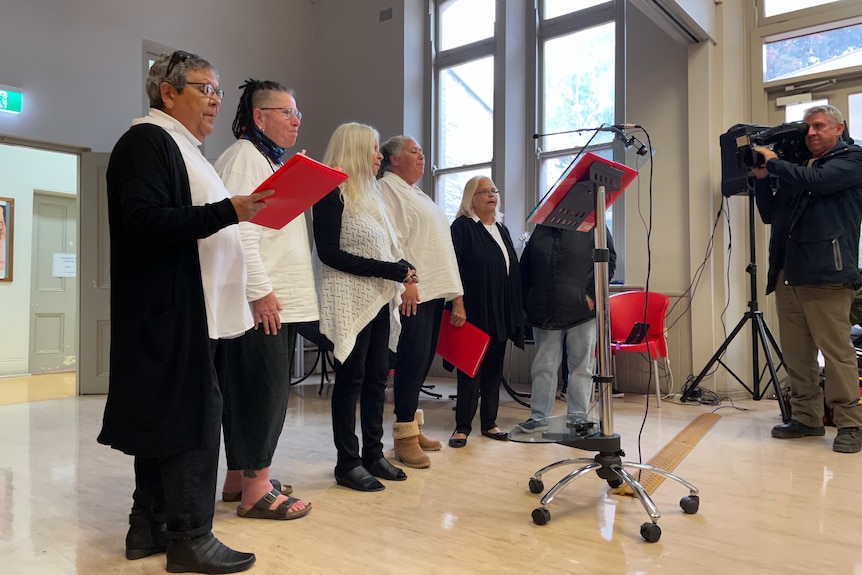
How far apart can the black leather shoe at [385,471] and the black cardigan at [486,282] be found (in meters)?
0.87

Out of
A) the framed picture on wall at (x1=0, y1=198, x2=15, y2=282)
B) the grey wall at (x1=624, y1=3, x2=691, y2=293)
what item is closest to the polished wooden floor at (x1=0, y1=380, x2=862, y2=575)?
the grey wall at (x1=624, y1=3, x2=691, y2=293)

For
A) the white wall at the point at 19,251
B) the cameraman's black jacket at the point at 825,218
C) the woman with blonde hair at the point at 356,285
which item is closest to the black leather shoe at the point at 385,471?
the woman with blonde hair at the point at 356,285

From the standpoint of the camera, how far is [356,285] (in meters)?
2.18

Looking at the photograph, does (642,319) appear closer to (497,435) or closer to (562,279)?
(562,279)

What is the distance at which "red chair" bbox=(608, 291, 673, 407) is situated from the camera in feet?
13.1

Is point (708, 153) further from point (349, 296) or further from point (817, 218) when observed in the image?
point (349, 296)

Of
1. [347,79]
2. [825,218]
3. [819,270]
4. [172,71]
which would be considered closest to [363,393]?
[172,71]

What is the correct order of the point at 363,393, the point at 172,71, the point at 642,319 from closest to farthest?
1. the point at 172,71
2. the point at 363,393
3. the point at 642,319

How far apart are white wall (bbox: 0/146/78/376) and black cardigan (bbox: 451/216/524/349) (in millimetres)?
5547

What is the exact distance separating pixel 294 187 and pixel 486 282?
1610mm

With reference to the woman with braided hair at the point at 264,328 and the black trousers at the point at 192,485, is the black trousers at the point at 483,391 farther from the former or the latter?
the black trousers at the point at 192,485

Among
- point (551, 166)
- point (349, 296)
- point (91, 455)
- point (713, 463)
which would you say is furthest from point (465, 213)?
point (551, 166)

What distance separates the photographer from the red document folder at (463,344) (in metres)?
2.77

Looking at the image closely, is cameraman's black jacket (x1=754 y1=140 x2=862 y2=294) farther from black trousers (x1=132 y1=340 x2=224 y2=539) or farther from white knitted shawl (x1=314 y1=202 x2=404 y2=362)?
black trousers (x1=132 y1=340 x2=224 y2=539)
